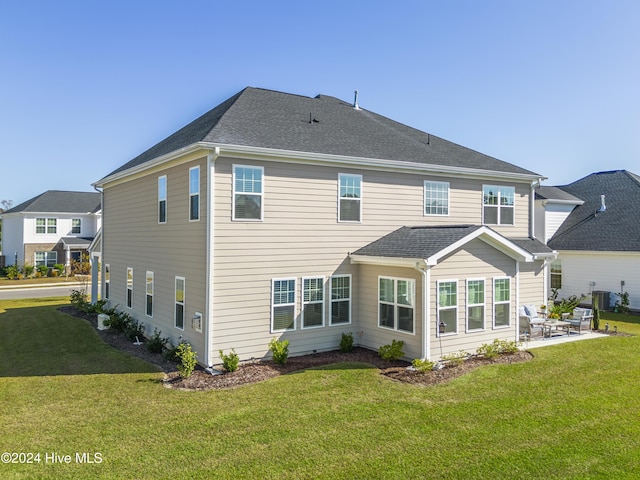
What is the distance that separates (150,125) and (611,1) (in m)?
19.9

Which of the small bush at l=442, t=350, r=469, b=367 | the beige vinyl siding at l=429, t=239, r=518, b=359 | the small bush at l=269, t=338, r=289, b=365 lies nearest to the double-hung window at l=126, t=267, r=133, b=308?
the small bush at l=269, t=338, r=289, b=365

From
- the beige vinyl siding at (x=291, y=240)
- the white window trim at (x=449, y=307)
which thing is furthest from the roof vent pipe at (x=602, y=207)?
the white window trim at (x=449, y=307)

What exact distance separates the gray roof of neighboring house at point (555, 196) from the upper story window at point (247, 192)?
20.0 meters

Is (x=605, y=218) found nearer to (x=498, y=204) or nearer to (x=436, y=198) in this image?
(x=498, y=204)

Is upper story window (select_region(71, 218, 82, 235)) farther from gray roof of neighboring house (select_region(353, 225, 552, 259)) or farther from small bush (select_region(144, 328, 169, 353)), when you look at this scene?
gray roof of neighboring house (select_region(353, 225, 552, 259))

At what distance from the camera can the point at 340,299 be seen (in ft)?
45.2

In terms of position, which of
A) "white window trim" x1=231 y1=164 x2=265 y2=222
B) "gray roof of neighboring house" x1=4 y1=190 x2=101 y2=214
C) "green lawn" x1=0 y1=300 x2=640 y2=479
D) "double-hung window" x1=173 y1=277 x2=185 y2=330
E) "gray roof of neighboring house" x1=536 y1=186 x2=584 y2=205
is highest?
"gray roof of neighboring house" x1=4 y1=190 x2=101 y2=214

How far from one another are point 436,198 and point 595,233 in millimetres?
13439

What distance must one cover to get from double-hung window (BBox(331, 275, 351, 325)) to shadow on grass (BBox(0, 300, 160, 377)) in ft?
17.7

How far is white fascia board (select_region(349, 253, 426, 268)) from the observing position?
11867 mm

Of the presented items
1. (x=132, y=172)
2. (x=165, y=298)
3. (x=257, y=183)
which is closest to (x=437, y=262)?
(x=257, y=183)

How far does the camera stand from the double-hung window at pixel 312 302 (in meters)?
13.1

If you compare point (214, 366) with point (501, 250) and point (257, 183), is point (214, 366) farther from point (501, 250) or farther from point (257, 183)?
point (501, 250)

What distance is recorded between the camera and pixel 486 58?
16.8m
